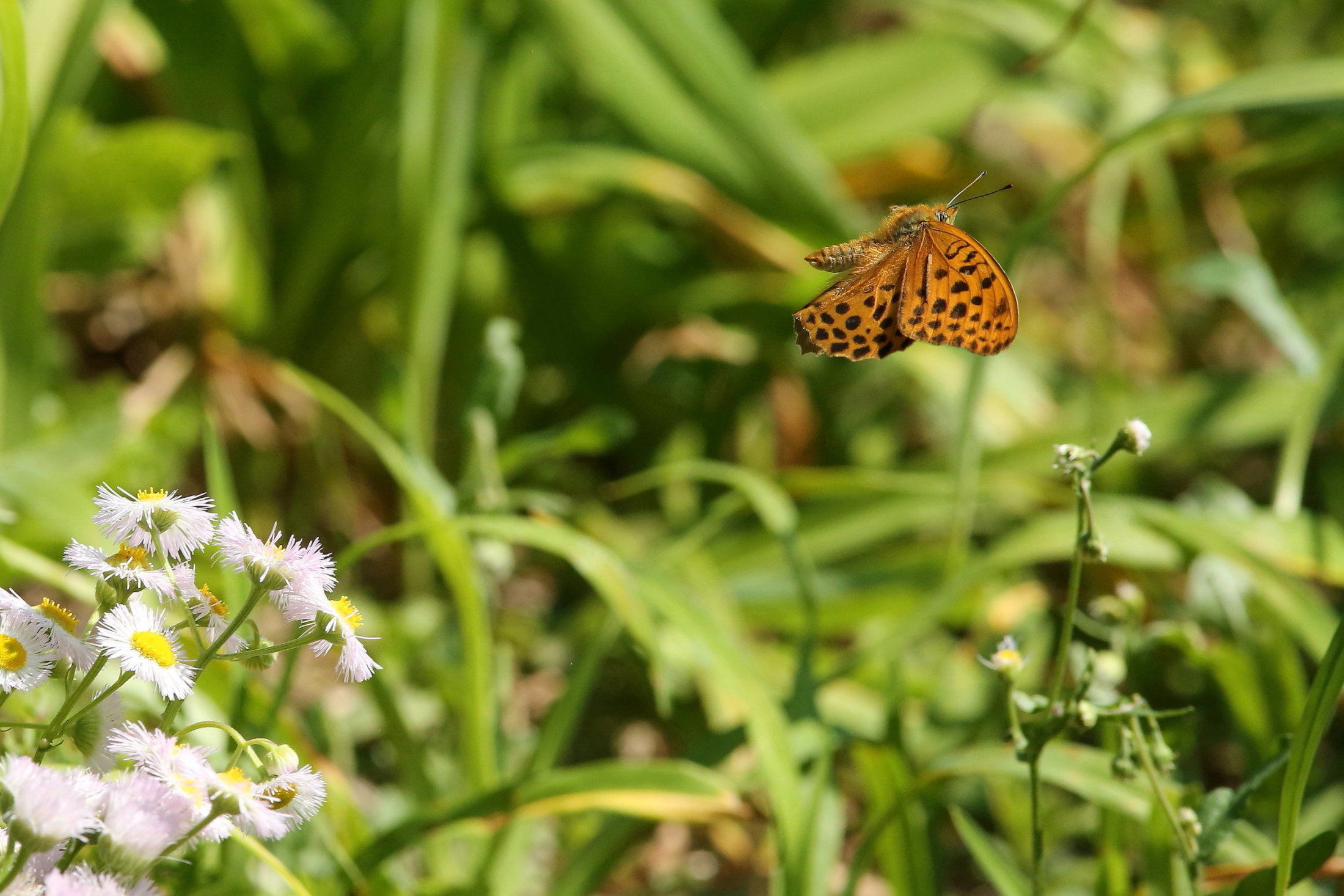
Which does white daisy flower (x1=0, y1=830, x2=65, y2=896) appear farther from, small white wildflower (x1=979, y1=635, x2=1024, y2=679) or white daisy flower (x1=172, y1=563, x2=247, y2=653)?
small white wildflower (x1=979, y1=635, x2=1024, y2=679)

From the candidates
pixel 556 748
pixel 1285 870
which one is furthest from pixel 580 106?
pixel 1285 870

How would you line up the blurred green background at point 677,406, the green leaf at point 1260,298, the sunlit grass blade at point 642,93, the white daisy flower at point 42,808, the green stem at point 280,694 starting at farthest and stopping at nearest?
the sunlit grass blade at point 642,93
the green leaf at point 1260,298
the blurred green background at point 677,406
the green stem at point 280,694
the white daisy flower at point 42,808

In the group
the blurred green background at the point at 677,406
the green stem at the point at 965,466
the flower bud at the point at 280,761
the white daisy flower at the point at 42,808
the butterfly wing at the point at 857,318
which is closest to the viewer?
the white daisy flower at the point at 42,808

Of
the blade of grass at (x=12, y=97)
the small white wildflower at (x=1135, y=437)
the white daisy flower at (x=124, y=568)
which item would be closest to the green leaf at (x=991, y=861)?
the small white wildflower at (x=1135, y=437)

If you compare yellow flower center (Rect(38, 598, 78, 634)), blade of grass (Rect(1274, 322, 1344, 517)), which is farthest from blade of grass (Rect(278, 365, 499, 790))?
blade of grass (Rect(1274, 322, 1344, 517))

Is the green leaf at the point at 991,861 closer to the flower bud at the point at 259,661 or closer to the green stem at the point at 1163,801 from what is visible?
the green stem at the point at 1163,801

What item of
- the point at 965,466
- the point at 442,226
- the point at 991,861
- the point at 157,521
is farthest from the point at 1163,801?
the point at 442,226

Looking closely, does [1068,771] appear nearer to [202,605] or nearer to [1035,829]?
[1035,829]
